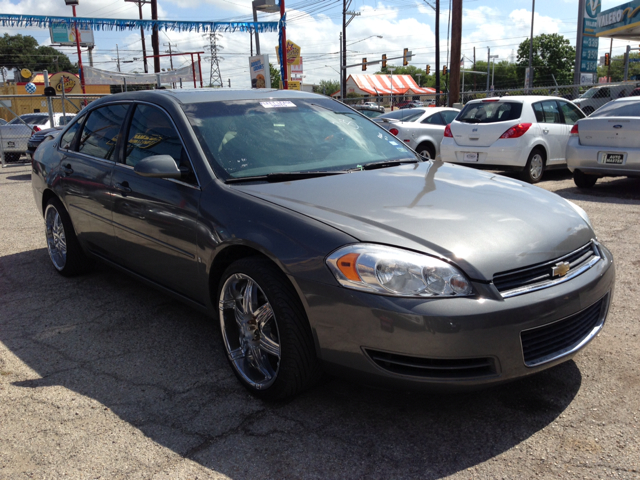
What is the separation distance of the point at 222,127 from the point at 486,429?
2258mm

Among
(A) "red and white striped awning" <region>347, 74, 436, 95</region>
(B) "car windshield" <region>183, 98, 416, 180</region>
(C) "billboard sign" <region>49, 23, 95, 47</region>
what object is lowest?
(B) "car windshield" <region>183, 98, 416, 180</region>

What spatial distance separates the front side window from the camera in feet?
13.7

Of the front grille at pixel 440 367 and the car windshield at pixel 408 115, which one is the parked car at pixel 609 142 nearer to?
the car windshield at pixel 408 115

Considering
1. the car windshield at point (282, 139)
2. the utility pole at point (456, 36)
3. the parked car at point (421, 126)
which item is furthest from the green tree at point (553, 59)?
the car windshield at point (282, 139)

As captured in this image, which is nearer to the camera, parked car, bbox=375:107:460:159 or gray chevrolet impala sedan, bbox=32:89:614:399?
gray chevrolet impala sedan, bbox=32:89:614:399

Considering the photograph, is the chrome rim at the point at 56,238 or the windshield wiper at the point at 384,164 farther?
the chrome rim at the point at 56,238

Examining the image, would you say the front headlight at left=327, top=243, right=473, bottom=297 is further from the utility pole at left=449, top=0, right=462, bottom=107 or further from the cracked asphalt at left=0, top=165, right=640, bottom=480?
the utility pole at left=449, top=0, right=462, bottom=107

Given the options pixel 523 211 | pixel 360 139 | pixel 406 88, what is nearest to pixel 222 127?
pixel 360 139

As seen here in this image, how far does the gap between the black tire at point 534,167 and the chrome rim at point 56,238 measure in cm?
760

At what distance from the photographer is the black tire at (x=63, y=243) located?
15.9 feet

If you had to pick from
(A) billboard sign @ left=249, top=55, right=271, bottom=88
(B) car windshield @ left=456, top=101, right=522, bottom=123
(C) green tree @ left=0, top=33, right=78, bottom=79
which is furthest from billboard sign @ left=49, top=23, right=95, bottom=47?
(C) green tree @ left=0, top=33, right=78, bottom=79

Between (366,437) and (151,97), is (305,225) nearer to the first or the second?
(366,437)

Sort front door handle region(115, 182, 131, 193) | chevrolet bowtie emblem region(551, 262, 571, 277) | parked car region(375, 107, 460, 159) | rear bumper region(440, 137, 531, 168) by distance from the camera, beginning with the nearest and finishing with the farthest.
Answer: chevrolet bowtie emblem region(551, 262, 571, 277), front door handle region(115, 182, 131, 193), rear bumper region(440, 137, 531, 168), parked car region(375, 107, 460, 159)

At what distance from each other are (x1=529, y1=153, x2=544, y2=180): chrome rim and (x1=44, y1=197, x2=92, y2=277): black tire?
305 inches
